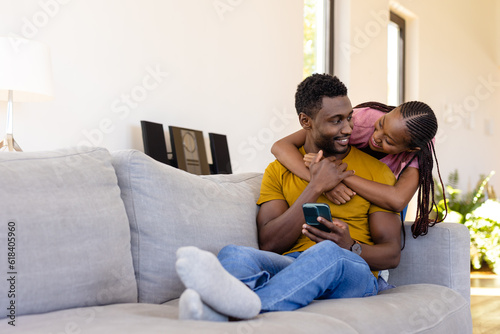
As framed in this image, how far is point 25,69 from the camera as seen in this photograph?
2.08 m

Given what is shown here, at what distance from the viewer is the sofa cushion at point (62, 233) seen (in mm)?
1282

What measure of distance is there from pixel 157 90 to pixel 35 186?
168 cm

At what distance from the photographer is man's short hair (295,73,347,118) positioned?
1993 millimetres

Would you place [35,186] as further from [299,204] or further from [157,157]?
[157,157]

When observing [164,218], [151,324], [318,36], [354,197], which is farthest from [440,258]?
[318,36]

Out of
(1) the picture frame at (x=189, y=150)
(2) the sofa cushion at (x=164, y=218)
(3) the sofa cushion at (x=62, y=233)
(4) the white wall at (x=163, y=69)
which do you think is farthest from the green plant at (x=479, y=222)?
(3) the sofa cushion at (x=62, y=233)

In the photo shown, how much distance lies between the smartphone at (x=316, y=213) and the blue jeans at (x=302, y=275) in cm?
17

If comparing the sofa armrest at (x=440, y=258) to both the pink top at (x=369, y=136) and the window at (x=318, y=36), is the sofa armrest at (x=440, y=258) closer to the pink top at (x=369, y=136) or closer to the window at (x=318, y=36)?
the pink top at (x=369, y=136)

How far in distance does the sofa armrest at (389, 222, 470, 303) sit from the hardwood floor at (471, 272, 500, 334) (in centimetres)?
100

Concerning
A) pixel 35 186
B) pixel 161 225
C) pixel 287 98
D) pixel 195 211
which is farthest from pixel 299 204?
pixel 287 98

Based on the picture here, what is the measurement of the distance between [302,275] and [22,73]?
128cm

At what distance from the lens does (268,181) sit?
2070mm

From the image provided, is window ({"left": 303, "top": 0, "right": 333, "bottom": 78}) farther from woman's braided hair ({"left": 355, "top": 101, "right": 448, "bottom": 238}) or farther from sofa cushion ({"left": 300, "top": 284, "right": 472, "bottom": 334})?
sofa cushion ({"left": 300, "top": 284, "right": 472, "bottom": 334})

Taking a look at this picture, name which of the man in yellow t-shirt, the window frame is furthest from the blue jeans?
the window frame
